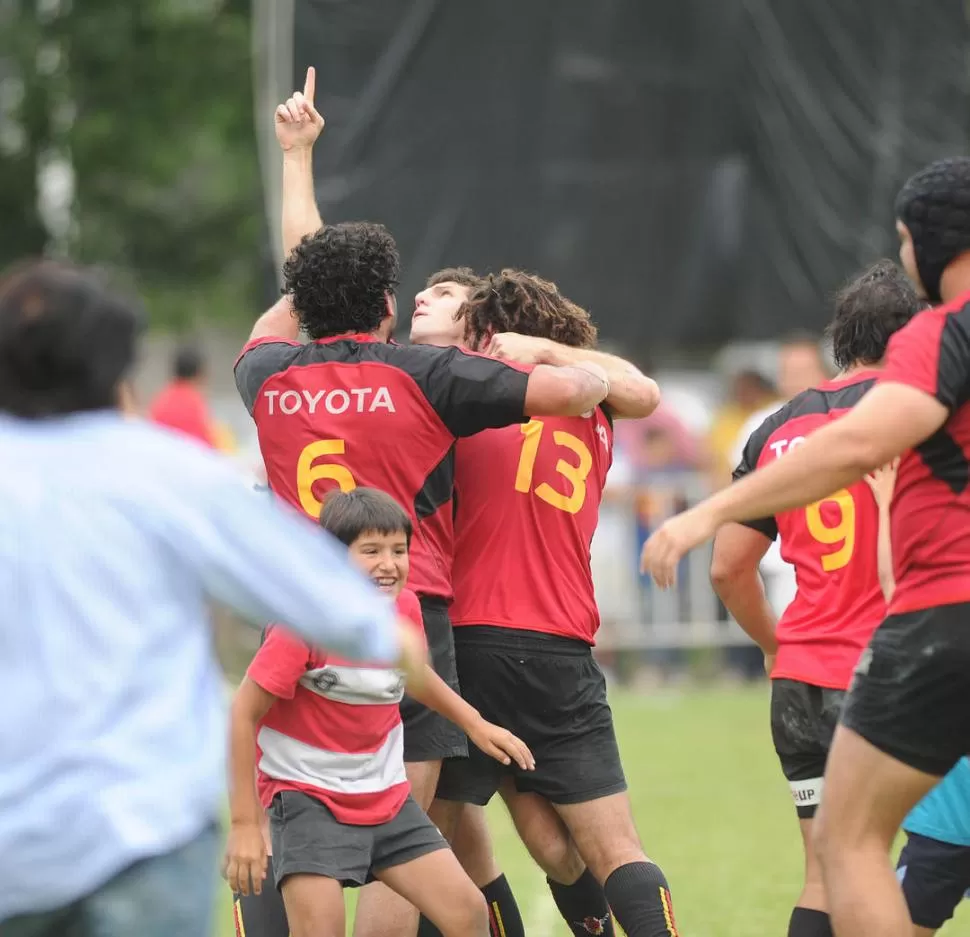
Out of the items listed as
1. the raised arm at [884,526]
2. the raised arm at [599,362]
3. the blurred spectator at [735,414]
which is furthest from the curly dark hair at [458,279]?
the blurred spectator at [735,414]

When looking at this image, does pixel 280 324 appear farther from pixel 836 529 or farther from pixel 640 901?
pixel 640 901

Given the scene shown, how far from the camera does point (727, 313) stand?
16188mm

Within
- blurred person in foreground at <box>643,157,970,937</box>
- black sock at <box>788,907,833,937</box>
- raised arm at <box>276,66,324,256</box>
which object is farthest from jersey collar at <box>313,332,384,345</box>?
black sock at <box>788,907,833,937</box>

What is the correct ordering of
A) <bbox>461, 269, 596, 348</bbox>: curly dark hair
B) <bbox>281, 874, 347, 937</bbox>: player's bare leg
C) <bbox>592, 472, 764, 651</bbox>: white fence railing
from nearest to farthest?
<bbox>281, 874, 347, 937</bbox>: player's bare leg, <bbox>461, 269, 596, 348</bbox>: curly dark hair, <bbox>592, 472, 764, 651</bbox>: white fence railing

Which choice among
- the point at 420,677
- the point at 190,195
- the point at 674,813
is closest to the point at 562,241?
the point at 674,813

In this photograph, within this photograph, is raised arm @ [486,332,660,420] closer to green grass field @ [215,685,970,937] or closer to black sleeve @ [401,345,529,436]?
black sleeve @ [401,345,529,436]

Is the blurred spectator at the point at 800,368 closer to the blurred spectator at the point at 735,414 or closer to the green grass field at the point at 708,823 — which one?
the green grass field at the point at 708,823

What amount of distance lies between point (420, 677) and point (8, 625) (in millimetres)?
855

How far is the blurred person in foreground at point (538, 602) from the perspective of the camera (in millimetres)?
5523

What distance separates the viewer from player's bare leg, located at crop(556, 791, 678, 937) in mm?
5348

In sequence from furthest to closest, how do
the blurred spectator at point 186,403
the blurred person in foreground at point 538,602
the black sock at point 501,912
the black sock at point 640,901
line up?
the blurred spectator at point 186,403 → the black sock at point 501,912 → the blurred person in foreground at point 538,602 → the black sock at point 640,901

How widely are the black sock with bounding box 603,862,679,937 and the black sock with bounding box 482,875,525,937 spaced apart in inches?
26.0

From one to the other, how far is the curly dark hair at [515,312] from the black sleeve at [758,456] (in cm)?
64

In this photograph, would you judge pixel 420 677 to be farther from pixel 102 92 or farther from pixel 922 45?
pixel 102 92
